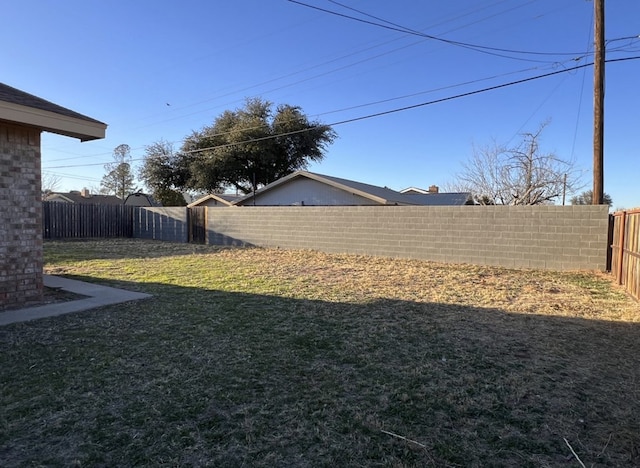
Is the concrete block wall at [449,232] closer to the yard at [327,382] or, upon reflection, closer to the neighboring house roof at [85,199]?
the yard at [327,382]

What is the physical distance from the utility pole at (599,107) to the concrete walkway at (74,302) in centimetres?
1036

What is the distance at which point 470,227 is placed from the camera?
1045 cm

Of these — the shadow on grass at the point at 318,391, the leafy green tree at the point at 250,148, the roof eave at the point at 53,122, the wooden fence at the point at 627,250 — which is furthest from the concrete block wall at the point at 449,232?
the leafy green tree at the point at 250,148

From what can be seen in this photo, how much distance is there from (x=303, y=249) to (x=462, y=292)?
7.46m

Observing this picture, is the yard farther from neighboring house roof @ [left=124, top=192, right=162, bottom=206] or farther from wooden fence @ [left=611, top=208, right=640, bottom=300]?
neighboring house roof @ [left=124, top=192, right=162, bottom=206]

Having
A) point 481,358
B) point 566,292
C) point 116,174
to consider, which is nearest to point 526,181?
point 566,292

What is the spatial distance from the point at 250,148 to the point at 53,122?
23.0m

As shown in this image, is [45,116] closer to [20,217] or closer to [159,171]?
[20,217]

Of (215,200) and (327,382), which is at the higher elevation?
(215,200)

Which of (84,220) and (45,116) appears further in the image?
(84,220)

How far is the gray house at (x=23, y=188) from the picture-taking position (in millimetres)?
5281

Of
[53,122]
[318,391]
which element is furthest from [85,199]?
[318,391]

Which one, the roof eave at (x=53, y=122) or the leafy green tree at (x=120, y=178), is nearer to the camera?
the roof eave at (x=53, y=122)

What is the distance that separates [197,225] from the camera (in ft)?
56.0
